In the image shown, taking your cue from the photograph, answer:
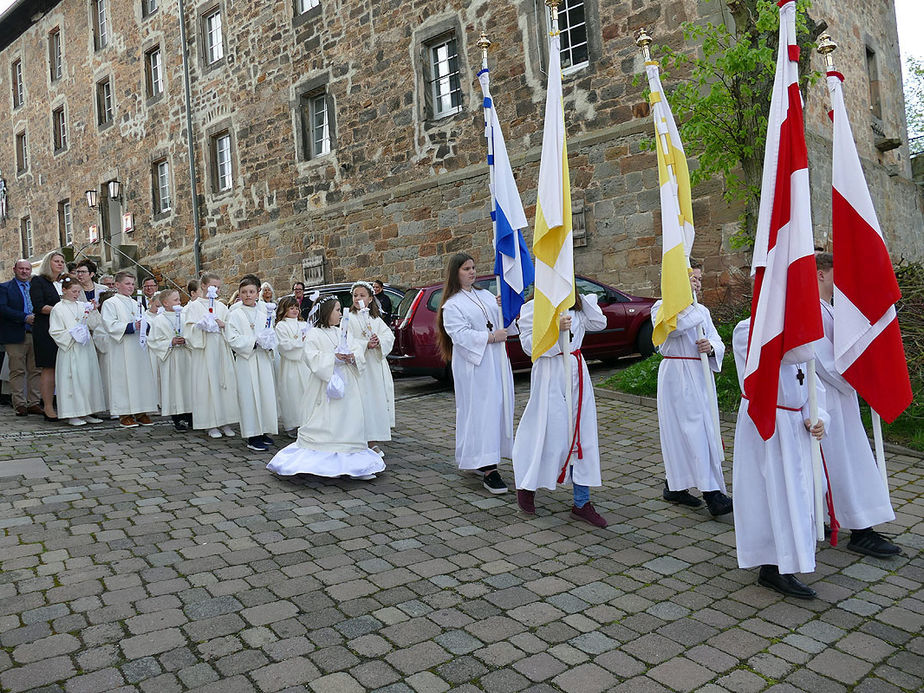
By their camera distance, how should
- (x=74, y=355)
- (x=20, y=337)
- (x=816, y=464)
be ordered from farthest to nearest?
(x=20, y=337)
(x=74, y=355)
(x=816, y=464)

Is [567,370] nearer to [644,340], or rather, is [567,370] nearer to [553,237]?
[553,237]

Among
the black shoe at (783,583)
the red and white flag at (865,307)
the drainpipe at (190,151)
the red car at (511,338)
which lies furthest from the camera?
the drainpipe at (190,151)

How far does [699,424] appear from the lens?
542 centimetres

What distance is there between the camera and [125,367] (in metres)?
9.37

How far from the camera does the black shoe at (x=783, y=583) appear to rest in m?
3.84

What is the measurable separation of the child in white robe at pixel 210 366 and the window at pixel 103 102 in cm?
2128

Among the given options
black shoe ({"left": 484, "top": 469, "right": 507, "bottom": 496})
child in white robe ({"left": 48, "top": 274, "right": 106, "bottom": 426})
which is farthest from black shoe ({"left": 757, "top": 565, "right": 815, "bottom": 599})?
child in white robe ({"left": 48, "top": 274, "right": 106, "bottom": 426})

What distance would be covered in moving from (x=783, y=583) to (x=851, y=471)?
0.99 metres

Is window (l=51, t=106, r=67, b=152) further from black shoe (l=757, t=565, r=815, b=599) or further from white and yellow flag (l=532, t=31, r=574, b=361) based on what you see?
black shoe (l=757, t=565, r=815, b=599)

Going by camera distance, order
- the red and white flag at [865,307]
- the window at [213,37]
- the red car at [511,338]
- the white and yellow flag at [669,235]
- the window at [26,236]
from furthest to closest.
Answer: the window at [26,236], the window at [213,37], the red car at [511,338], the white and yellow flag at [669,235], the red and white flag at [865,307]

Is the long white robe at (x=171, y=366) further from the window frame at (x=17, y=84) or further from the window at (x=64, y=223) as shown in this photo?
the window frame at (x=17, y=84)

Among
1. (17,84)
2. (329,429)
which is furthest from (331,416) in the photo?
(17,84)

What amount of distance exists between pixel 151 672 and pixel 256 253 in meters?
18.1

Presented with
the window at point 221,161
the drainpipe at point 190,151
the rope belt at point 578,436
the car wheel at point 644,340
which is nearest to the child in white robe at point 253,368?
the rope belt at point 578,436
